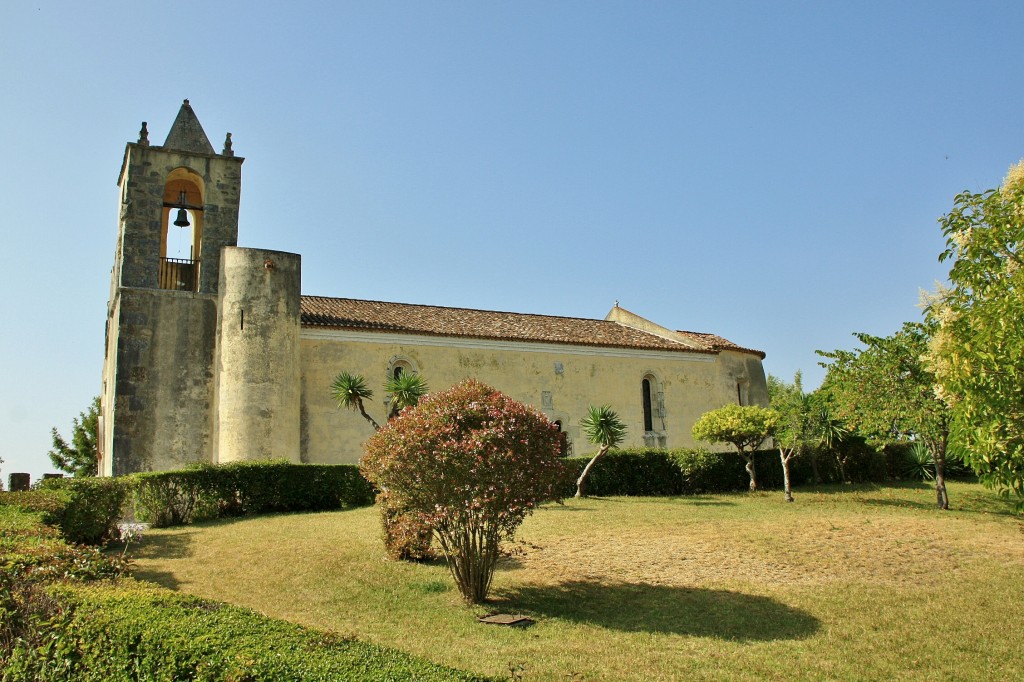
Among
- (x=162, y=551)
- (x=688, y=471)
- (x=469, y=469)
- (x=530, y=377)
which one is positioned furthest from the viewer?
(x=530, y=377)

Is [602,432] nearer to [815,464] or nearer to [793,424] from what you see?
[793,424]

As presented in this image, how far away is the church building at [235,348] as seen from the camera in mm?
23297

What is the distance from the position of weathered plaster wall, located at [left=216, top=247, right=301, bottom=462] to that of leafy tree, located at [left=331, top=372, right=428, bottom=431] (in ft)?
5.13

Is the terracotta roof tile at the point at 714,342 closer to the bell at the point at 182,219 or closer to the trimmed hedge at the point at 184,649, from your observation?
the bell at the point at 182,219

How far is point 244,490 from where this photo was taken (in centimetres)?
1886

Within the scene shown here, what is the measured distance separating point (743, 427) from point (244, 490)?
15.0 meters

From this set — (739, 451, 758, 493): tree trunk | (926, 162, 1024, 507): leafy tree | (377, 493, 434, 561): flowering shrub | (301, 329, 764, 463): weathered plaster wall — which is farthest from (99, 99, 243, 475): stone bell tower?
(926, 162, 1024, 507): leafy tree

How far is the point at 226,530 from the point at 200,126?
53.0 feet

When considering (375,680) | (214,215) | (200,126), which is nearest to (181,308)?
(214,215)

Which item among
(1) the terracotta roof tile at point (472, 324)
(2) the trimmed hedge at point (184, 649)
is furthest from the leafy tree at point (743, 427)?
(2) the trimmed hedge at point (184, 649)

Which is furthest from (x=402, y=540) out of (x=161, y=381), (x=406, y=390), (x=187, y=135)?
(x=187, y=135)

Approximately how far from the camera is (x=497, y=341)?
2902 centimetres

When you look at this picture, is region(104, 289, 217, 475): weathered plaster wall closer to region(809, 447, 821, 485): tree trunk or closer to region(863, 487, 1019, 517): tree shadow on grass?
region(863, 487, 1019, 517): tree shadow on grass

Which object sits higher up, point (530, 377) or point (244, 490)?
point (530, 377)
